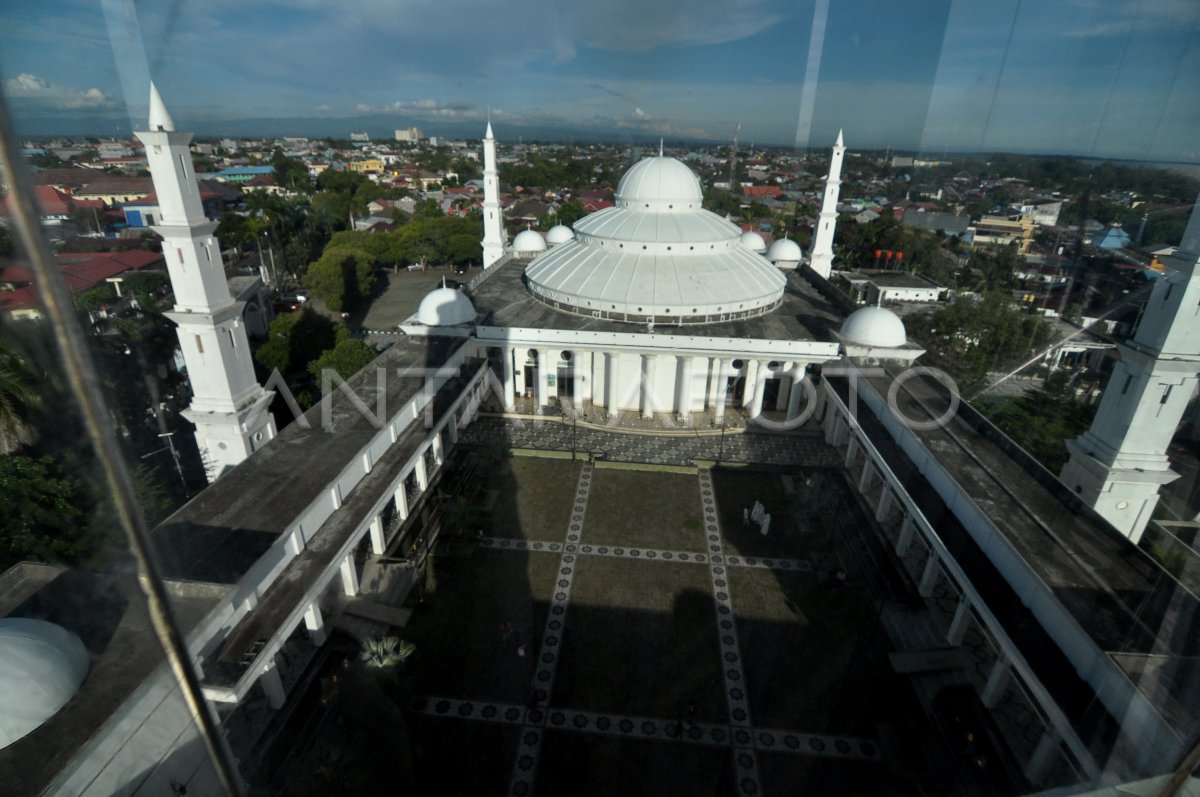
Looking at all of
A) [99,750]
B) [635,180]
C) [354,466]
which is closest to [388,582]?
[354,466]

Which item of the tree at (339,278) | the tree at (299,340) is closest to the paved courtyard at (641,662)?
the tree at (299,340)

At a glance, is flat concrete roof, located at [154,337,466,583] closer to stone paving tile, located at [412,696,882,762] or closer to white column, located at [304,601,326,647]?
white column, located at [304,601,326,647]

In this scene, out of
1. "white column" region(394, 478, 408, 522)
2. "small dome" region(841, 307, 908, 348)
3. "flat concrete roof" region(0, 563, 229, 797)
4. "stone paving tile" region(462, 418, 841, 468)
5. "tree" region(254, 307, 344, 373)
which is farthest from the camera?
"tree" region(254, 307, 344, 373)

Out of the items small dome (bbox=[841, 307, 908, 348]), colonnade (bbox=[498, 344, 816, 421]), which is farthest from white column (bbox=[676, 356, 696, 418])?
small dome (bbox=[841, 307, 908, 348])

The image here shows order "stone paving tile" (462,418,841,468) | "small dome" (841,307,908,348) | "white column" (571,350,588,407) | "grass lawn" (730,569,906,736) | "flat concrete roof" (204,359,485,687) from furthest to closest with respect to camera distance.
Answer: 1. "white column" (571,350,588,407)
2. "small dome" (841,307,908,348)
3. "stone paving tile" (462,418,841,468)
4. "grass lawn" (730,569,906,736)
5. "flat concrete roof" (204,359,485,687)

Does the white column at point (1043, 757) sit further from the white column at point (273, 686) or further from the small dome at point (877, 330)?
the small dome at point (877, 330)
